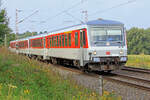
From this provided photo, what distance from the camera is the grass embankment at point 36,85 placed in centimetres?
690

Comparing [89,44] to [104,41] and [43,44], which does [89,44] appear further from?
[43,44]

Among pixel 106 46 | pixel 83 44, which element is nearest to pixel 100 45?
pixel 106 46

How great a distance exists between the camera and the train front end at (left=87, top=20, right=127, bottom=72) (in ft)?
44.5

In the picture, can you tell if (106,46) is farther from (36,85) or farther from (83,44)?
(36,85)

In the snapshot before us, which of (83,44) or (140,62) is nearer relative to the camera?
(83,44)

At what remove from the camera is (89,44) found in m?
13.6

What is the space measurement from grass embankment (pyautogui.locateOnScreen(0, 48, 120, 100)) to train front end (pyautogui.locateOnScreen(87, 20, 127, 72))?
139 inches

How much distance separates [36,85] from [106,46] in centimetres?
605

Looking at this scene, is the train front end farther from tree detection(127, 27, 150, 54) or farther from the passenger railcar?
tree detection(127, 27, 150, 54)

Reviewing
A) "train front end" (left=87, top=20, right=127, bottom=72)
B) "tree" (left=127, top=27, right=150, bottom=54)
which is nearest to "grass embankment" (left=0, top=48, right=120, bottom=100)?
"train front end" (left=87, top=20, right=127, bottom=72)

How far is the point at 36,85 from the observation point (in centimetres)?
875

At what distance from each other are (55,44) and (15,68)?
28.9ft

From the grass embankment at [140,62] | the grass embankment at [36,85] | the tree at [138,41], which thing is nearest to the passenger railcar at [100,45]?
the grass embankment at [36,85]

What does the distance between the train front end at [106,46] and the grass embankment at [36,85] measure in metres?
3.52
